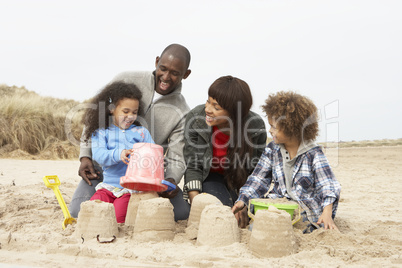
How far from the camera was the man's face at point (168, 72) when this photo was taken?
377 cm

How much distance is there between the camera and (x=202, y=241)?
258cm

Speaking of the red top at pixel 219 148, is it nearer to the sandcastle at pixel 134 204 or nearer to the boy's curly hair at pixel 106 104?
the boy's curly hair at pixel 106 104

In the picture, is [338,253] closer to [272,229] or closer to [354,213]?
[272,229]

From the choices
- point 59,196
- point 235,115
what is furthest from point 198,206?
point 59,196

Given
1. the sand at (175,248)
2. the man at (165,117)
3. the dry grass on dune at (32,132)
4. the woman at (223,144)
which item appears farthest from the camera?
the dry grass on dune at (32,132)

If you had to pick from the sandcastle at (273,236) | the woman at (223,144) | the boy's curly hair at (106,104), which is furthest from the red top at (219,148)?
the sandcastle at (273,236)

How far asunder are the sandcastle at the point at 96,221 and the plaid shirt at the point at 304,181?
1213 millimetres

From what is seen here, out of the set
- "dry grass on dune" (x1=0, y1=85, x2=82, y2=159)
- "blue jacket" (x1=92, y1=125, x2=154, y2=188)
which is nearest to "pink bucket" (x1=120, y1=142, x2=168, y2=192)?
"blue jacket" (x1=92, y1=125, x2=154, y2=188)

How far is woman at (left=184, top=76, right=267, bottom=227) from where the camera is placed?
3.50m

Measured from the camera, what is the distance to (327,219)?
2895mm

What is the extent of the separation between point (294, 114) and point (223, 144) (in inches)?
38.4

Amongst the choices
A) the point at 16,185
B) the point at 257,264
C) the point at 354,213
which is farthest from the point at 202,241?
the point at 16,185

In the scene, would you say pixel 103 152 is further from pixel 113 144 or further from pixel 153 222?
pixel 153 222

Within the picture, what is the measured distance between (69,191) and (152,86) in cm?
238
